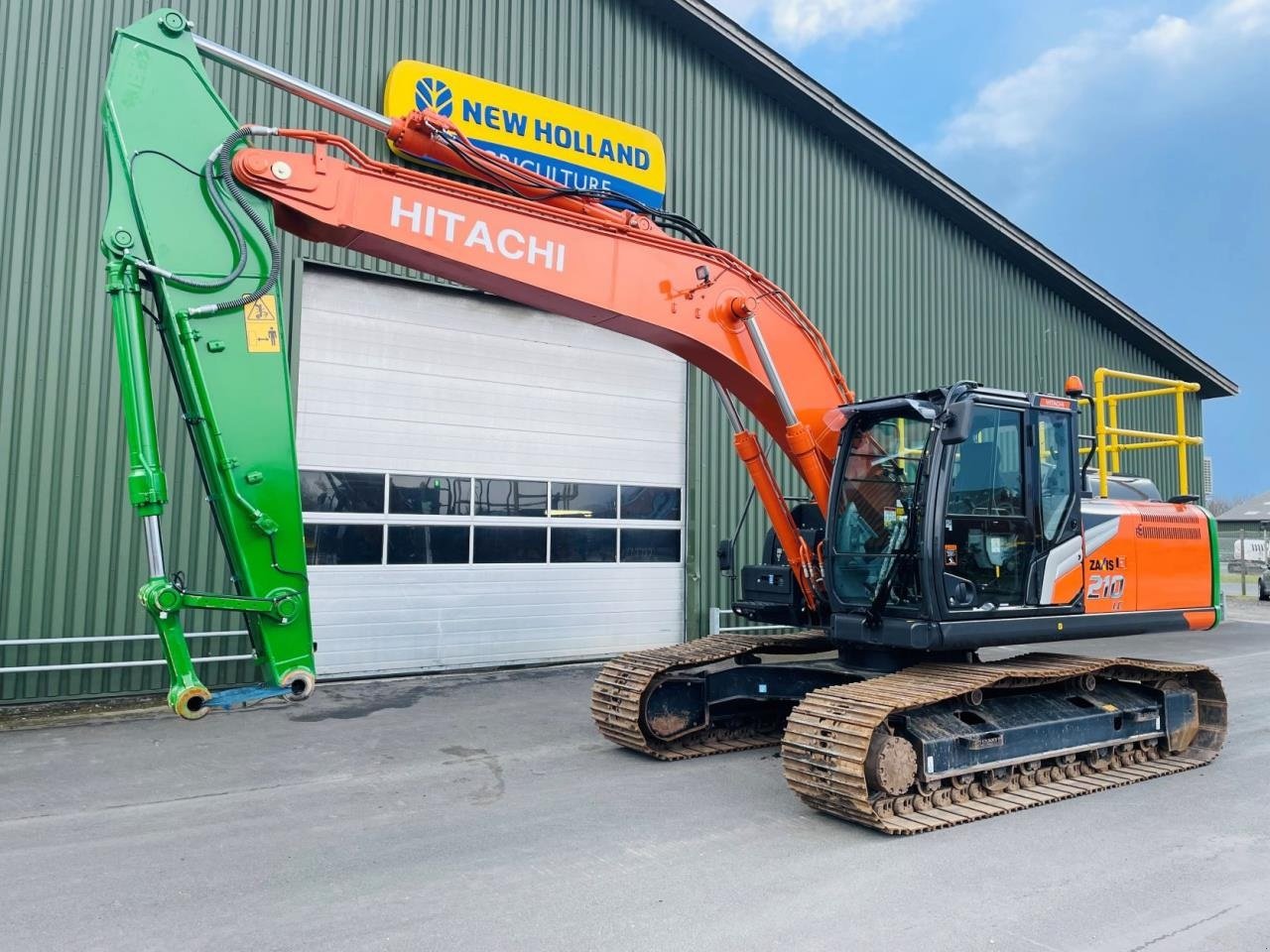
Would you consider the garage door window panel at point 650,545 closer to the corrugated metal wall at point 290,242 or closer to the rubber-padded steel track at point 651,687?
the corrugated metal wall at point 290,242

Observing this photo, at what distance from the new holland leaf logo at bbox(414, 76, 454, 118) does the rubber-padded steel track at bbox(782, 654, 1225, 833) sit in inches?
325

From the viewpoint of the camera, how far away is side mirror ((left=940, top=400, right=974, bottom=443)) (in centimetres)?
602

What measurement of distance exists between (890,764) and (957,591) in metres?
1.30

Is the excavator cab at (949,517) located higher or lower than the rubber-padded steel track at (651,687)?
higher

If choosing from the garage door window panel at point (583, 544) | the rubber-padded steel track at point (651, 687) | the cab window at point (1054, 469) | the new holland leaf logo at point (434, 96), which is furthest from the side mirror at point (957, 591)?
the new holland leaf logo at point (434, 96)

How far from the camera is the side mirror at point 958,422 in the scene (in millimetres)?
6016

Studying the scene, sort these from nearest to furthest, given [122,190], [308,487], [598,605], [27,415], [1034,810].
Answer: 1. [122,190]
2. [1034,810]
3. [27,415]
4. [308,487]
5. [598,605]

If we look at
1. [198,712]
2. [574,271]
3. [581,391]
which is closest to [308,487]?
[581,391]

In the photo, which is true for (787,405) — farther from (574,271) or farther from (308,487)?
(308,487)

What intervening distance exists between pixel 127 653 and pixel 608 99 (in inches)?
348

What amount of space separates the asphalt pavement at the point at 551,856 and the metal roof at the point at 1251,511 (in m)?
49.3

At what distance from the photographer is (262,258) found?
512 cm

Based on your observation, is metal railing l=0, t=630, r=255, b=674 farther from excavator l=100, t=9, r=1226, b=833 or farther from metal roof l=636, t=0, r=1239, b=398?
metal roof l=636, t=0, r=1239, b=398

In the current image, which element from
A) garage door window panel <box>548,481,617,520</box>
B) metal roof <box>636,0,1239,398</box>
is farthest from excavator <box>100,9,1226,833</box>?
metal roof <box>636,0,1239,398</box>
